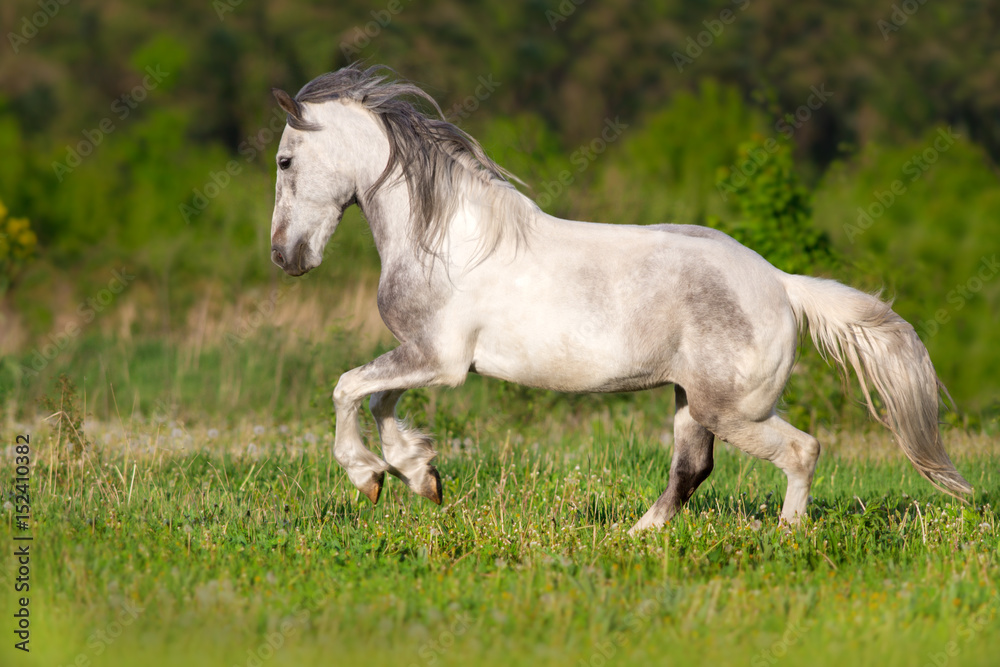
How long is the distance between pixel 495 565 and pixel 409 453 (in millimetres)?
737

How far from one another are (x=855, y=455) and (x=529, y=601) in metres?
4.46

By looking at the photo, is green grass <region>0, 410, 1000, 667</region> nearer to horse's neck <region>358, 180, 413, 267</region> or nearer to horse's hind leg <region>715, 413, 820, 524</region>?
horse's hind leg <region>715, 413, 820, 524</region>

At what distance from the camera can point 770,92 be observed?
9.42m

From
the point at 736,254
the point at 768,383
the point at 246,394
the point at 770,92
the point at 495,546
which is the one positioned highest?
the point at 770,92

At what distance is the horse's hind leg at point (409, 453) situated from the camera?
5.38 m

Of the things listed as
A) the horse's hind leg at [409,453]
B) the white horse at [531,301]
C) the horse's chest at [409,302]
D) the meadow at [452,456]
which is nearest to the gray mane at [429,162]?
the white horse at [531,301]

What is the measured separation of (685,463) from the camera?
5.69 metres

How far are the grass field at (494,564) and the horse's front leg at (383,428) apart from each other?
0.27 meters

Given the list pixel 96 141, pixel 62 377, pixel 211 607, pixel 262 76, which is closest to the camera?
pixel 211 607

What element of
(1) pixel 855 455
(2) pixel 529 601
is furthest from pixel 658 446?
(2) pixel 529 601

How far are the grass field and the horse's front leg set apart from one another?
0.27 m

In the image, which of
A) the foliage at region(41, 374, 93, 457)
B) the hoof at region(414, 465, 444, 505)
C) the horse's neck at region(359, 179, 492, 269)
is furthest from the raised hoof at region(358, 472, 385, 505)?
the foliage at region(41, 374, 93, 457)

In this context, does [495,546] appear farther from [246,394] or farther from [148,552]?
[246,394]

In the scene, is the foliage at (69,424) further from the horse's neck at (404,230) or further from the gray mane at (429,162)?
the gray mane at (429,162)
